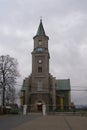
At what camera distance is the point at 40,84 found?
68.9 m

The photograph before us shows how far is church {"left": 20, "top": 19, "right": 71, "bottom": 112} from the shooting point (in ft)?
223

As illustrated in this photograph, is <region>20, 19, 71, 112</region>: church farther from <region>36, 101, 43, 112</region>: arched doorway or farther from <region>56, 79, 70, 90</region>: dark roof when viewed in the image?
<region>56, 79, 70, 90</region>: dark roof

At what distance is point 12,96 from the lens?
153ft

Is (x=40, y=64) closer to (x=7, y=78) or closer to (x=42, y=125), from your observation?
(x=7, y=78)

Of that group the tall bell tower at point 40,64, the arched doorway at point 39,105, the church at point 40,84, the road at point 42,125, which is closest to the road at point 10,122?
the road at point 42,125

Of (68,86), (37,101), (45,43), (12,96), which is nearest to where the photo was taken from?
(12,96)

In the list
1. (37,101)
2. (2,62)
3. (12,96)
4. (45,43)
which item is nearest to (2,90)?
(12,96)

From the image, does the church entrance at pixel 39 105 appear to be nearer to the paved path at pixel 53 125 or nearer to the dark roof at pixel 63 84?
the dark roof at pixel 63 84

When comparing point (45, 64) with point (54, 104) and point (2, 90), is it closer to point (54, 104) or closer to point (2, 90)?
point (54, 104)

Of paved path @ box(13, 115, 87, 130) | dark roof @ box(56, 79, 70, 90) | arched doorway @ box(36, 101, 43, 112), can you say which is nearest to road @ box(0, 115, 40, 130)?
paved path @ box(13, 115, 87, 130)

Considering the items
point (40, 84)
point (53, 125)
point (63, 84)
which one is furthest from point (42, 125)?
Result: point (63, 84)

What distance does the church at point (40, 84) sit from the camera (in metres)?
68.1

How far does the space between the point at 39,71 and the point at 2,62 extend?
73.2 feet

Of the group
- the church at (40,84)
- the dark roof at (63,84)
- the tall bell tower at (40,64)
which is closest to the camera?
the church at (40,84)
